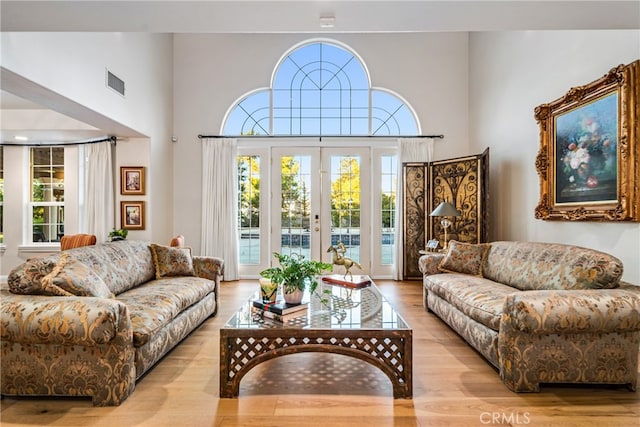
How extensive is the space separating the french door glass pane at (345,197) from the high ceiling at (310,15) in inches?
126

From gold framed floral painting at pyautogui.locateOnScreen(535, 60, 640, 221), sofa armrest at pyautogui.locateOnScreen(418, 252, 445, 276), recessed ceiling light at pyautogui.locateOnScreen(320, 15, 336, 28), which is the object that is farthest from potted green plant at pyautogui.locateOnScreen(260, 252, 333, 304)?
gold framed floral painting at pyautogui.locateOnScreen(535, 60, 640, 221)

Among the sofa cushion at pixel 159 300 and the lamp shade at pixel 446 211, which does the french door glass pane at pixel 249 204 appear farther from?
the lamp shade at pixel 446 211

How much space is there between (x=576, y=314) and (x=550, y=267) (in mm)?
844

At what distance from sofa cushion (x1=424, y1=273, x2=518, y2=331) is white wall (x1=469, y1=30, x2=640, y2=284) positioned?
911 mm

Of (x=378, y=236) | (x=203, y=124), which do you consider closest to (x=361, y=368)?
(x=378, y=236)

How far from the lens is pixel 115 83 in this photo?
4090 mm

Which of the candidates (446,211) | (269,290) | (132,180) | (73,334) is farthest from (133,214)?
(446,211)

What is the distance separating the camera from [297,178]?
570cm

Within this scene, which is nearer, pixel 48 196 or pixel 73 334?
pixel 73 334

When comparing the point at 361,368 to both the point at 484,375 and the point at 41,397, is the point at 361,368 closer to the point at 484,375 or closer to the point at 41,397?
the point at 484,375

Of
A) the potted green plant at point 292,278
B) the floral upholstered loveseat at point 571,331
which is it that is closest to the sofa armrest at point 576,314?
the floral upholstered loveseat at point 571,331

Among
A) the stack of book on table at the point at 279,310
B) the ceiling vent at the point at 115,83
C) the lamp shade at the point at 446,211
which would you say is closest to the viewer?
the stack of book on table at the point at 279,310

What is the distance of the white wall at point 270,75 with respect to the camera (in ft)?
18.7
